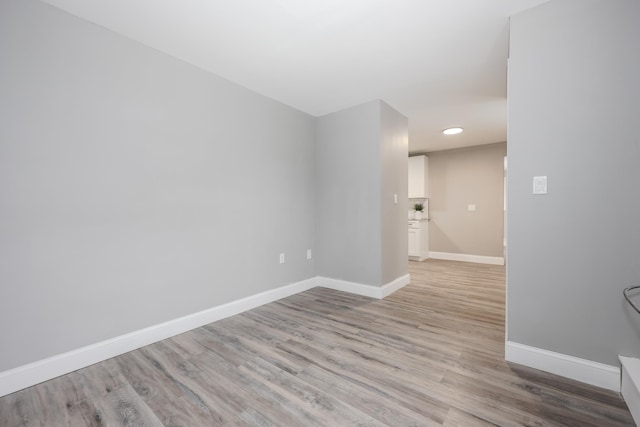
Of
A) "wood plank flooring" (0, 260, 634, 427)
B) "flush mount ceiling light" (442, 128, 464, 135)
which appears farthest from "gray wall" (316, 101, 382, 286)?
"flush mount ceiling light" (442, 128, 464, 135)

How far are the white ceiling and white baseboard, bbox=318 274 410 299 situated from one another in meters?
2.36

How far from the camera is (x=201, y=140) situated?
2576mm

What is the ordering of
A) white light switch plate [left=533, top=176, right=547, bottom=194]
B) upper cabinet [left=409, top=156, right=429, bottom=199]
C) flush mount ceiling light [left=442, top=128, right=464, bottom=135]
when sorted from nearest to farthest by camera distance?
white light switch plate [left=533, top=176, right=547, bottom=194], flush mount ceiling light [left=442, top=128, right=464, bottom=135], upper cabinet [left=409, top=156, right=429, bottom=199]

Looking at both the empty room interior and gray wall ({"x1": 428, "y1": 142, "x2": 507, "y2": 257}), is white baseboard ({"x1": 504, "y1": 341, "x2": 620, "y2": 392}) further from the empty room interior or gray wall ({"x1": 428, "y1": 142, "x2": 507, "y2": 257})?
gray wall ({"x1": 428, "y1": 142, "x2": 507, "y2": 257})

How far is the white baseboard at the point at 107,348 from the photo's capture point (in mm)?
1643

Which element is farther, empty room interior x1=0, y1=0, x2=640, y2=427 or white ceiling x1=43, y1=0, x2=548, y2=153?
white ceiling x1=43, y1=0, x2=548, y2=153

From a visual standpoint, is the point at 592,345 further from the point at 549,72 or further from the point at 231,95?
the point at 231,95

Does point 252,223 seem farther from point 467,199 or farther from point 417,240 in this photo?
point 467,199

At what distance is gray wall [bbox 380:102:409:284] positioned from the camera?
338 centimetres

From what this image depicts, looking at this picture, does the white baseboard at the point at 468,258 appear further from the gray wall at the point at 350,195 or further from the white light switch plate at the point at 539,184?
the white light switch plate at the point at 539,184

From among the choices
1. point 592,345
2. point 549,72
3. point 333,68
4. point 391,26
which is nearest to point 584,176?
point 549,72

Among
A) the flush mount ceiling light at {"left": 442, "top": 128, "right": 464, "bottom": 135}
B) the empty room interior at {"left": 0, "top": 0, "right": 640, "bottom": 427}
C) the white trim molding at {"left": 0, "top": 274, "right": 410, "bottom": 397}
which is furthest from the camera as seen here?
the flush mount ceiling light at {"left": 442, "top": 128, "right": 464, "bottom": 135}

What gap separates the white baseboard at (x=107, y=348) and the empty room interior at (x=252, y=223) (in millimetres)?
11

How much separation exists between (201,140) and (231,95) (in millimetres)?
646
